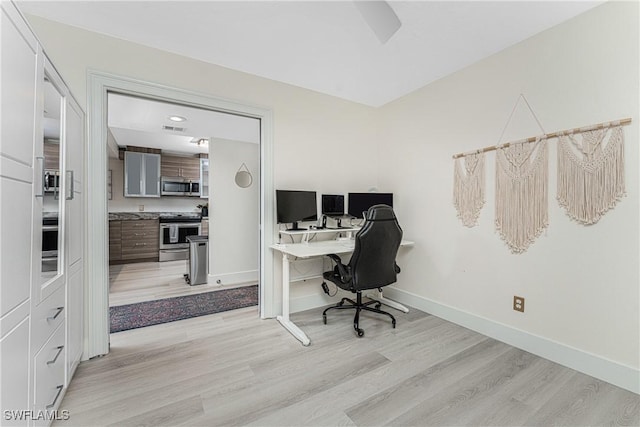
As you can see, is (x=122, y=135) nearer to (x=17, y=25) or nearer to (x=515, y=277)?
(x=17, y=25)

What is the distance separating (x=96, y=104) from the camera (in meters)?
2.04

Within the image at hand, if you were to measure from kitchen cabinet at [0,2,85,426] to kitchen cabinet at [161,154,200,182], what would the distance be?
4776 mm

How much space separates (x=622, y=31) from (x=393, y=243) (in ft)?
6.80

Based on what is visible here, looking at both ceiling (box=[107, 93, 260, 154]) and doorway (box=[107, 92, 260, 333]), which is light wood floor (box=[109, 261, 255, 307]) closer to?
doorway (box=[107, 92, 260, 333])

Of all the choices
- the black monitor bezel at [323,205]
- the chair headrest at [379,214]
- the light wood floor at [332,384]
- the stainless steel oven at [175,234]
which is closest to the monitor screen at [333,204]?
the black monitor bezel at [323,205]

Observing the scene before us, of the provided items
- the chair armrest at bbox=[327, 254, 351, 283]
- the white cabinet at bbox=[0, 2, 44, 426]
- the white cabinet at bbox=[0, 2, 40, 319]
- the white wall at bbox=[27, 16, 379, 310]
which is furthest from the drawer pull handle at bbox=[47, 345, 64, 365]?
the chair armrest at bbox=[327, 254, 351, 283]

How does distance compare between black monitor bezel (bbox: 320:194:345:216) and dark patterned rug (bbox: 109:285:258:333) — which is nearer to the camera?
dark patterned rug (bbox: 109:285:258:333)

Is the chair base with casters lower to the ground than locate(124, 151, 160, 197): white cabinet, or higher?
lower

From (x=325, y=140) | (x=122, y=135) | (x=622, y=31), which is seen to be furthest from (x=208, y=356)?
(x=122, y=135)

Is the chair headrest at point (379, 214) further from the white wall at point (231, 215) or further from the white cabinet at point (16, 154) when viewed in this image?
the white wall at point (231, 215)

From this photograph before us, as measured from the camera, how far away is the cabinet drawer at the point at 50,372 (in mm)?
1190

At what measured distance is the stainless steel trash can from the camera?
395cm

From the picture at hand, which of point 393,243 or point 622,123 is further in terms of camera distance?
point 393,243

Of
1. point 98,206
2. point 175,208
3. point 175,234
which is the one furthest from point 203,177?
point 98,206
